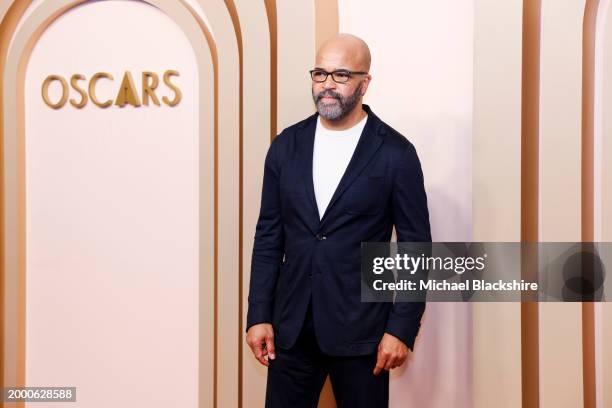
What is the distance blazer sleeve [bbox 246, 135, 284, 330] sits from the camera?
2162 millimetres

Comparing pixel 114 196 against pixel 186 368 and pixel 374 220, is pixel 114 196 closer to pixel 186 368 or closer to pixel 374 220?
pixel 186 368

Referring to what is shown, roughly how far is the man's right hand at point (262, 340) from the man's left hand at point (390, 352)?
38 cm

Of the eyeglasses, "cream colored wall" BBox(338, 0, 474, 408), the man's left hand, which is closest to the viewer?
the man's left hand

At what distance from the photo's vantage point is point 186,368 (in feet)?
9.43

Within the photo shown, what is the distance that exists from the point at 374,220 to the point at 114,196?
58.2 inches

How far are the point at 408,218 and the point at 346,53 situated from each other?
0.61 m

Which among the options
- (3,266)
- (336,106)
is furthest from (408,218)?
(3,266)

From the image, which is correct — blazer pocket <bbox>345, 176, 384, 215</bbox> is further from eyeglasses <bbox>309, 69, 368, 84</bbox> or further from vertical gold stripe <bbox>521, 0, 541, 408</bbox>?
vertical gold stripe <bbox>521, 0, 541, 408</bbox>

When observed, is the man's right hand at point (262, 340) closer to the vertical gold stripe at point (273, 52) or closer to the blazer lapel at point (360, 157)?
the blazer lapel at point (360, 157)

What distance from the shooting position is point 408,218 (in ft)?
6.73

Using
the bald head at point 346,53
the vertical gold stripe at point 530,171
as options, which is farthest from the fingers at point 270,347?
the vertical gold stripe at point 530,171

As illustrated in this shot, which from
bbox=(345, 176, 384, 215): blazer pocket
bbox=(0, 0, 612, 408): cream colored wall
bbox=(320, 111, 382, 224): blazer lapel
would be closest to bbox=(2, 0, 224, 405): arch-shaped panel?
bbox=(0, 0, 612, 408): cream colored wall

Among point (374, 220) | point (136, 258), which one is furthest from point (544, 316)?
point (136, 258)

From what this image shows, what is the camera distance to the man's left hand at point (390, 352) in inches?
77.8
